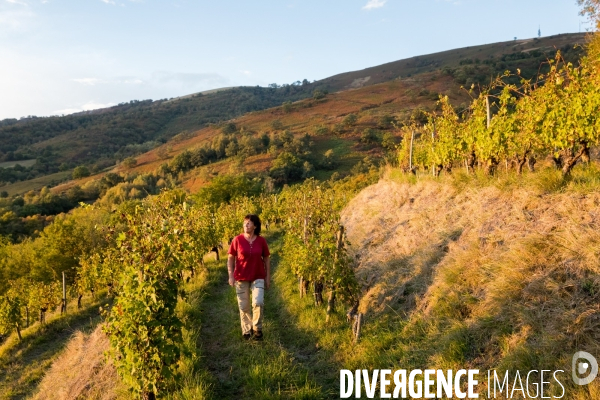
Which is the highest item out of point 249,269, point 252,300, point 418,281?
point 249,269

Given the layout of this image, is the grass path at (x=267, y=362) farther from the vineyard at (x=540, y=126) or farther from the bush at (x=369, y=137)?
the bush at (x=369, y=137)

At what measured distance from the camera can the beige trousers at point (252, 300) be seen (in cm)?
579

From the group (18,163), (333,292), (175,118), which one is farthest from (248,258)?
(175,118)

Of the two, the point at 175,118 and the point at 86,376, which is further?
the point at 175,118

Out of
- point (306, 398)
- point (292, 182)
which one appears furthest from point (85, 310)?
point (292, 182)

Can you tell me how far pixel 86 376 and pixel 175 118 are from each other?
151 m

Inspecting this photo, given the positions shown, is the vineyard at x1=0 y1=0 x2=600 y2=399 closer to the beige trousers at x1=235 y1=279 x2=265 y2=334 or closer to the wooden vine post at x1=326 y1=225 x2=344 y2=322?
the wooden vine post at x1=326 y1=225 x2=344 y2=322

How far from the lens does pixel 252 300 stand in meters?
5.94

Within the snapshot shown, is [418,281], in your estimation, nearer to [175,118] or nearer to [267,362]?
[267,362]

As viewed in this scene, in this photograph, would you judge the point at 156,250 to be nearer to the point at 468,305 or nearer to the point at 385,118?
the point at 468,305

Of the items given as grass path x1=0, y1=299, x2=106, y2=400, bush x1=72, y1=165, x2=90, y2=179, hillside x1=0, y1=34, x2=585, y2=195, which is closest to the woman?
grass path x1=0, y1=299, x2=106, y2=400

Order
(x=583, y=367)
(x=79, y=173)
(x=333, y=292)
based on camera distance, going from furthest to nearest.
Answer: (x=79, y=173) < (x=333, y=292) < (x=583, y=367)

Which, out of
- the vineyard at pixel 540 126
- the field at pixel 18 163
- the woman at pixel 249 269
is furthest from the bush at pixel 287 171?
the field at pixel 18 163

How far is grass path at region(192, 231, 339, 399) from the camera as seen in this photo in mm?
4520
